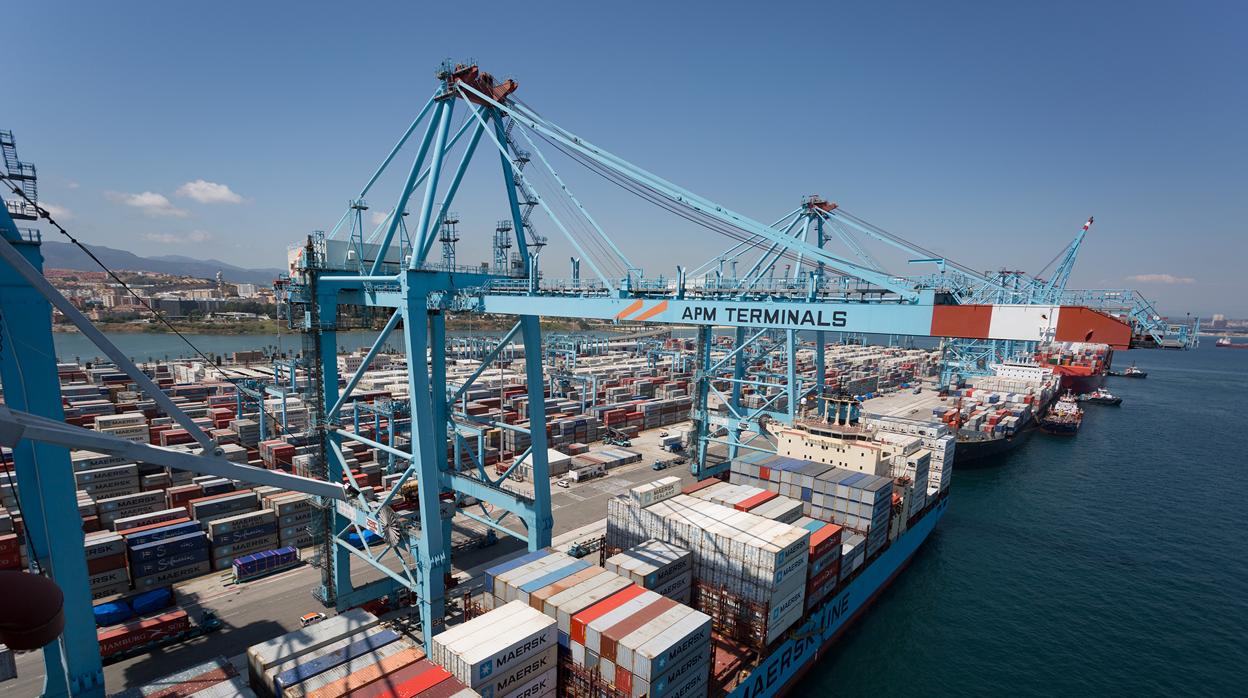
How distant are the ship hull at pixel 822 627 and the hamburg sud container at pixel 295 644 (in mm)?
11671

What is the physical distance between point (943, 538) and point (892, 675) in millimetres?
15981

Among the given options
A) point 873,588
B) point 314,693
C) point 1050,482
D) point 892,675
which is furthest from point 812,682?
point 1050,482

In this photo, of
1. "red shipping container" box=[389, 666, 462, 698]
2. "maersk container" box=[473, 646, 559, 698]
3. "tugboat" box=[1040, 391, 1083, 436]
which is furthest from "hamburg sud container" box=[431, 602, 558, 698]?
"tugboat" box=[1040, 391, 1083, 436]

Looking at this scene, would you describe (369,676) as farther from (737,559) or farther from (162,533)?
(162,533)

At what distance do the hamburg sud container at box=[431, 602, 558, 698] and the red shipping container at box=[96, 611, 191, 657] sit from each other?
50.1 feet

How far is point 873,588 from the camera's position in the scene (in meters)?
27.2

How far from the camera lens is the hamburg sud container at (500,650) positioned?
509 inches

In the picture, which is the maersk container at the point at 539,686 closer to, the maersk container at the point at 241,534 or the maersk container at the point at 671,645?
the maersk container at the point at 671,645

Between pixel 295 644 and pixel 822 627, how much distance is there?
755 inches

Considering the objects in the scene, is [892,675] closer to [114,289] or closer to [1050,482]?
[1050,482]

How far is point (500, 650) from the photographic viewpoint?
1345 cm

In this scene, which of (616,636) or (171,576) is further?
(171,576)

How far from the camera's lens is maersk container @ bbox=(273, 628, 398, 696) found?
12133mm

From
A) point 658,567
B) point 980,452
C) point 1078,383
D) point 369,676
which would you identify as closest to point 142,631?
point 369,676
